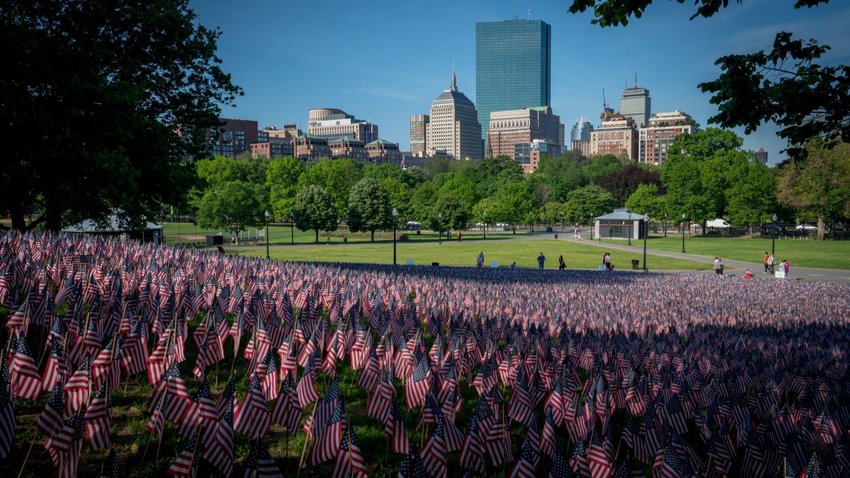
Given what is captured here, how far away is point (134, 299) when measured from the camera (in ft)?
37.3

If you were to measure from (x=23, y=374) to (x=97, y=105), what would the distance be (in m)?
19.3

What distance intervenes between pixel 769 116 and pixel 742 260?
48074mm

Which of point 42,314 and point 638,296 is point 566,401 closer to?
point 42,314

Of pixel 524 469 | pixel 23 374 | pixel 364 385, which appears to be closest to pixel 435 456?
pixel 524 469

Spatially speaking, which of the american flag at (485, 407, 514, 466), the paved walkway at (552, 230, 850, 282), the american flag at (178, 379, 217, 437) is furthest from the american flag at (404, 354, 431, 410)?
the paved walkway at (552, 230, 850, 282)

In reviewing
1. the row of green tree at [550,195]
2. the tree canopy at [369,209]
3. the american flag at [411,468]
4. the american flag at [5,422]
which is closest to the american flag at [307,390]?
the american flag at [411,468]

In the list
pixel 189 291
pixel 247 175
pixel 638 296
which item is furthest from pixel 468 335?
pixel 247 175

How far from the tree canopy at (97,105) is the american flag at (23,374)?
53.5 feet

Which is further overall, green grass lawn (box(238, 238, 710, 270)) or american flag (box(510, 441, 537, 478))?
green grass lawn (box(238, 238, 710, 270))

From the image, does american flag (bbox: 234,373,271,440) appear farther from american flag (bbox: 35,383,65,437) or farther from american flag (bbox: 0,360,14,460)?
american flag (bbox: 0,360,14,460)

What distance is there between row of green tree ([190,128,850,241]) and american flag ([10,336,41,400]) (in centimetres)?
5546

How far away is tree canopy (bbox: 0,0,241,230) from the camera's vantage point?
72.6 ft

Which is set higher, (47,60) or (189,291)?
(47,60)

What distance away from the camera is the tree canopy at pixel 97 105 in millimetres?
22125
